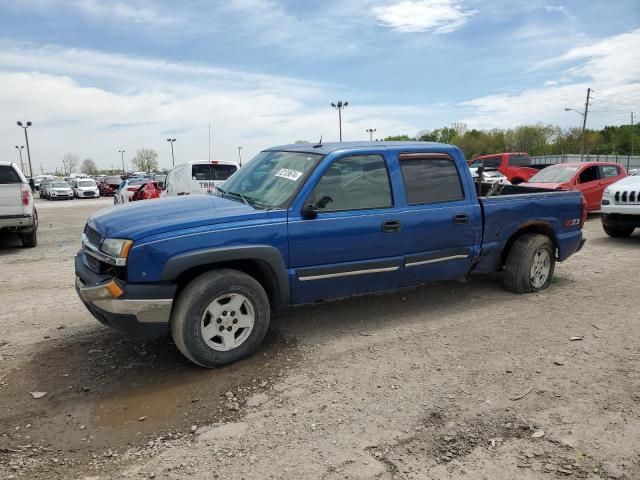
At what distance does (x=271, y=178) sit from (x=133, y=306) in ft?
5.78

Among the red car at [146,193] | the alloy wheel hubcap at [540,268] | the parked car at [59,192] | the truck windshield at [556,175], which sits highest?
the truck windshield at [556,175]

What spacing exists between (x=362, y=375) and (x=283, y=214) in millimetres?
1452

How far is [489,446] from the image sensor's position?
2904mm

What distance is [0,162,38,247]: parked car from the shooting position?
9578 mm

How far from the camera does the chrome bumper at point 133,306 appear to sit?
3652 millimetres

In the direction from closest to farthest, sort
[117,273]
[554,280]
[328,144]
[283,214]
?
[117,273] → [283,214] → [328,144] → [554,280]

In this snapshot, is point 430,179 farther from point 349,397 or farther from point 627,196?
point 627,196

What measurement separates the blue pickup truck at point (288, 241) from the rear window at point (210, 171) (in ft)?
Answer: 24.7

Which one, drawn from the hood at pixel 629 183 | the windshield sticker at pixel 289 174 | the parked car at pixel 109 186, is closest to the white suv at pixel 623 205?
the hood at pixel 629 183

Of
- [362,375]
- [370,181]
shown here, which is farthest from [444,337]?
[370,181]

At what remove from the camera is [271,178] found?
15.4 ft

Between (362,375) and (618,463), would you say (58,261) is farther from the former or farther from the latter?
(618,463)

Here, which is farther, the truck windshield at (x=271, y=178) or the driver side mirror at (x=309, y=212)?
the truck windshield at (x=271, y=178)

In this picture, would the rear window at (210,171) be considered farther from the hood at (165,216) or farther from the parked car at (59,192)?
the parked car at (59,192)
